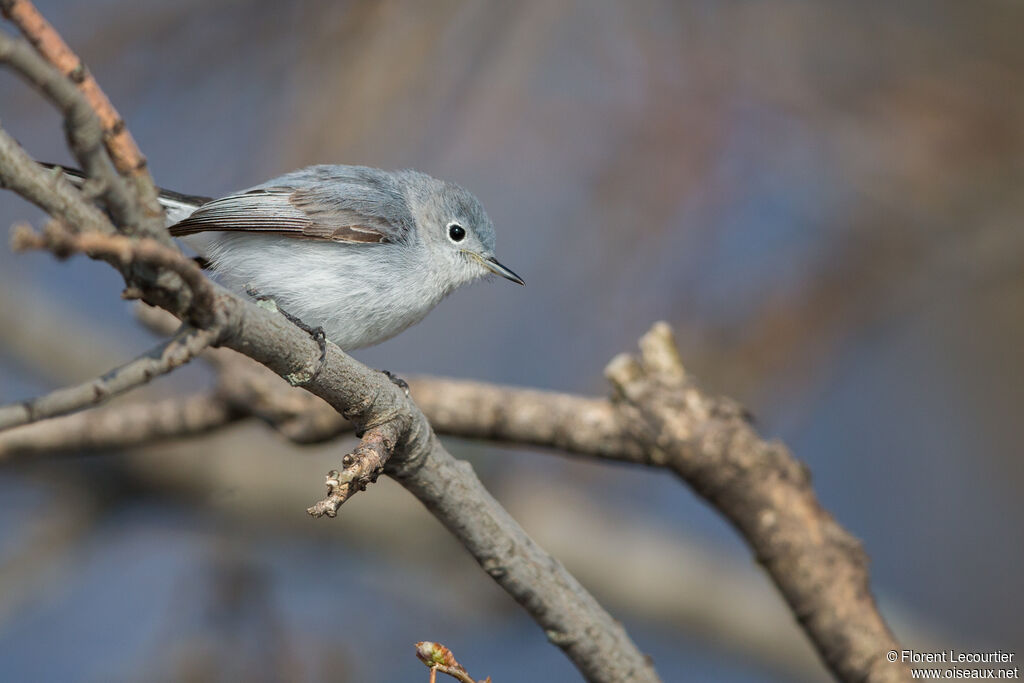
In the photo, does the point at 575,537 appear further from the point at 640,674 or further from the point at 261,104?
the point at 261,104

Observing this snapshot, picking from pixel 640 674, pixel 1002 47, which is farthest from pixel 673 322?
Answer: pixel 640 674

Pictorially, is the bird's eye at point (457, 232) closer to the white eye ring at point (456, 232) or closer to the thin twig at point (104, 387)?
the white eye ring at point (456, 232)

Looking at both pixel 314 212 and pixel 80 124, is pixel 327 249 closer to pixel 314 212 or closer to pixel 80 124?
pixel 314 212

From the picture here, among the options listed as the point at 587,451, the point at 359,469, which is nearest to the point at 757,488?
the point at 587,451

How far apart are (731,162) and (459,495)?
103 inches

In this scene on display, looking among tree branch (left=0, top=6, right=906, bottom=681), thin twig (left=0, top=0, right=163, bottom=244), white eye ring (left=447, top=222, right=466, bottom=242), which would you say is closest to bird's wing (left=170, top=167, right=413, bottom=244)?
white eye ring (left=447, top=222, right=466, bottom=242)

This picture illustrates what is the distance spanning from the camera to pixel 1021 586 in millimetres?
4980

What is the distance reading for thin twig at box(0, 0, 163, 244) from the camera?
42.9 inches

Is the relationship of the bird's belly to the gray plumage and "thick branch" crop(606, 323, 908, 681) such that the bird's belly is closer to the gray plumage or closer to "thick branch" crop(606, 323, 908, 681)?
the gray plumage

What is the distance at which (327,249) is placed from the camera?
7.34ft

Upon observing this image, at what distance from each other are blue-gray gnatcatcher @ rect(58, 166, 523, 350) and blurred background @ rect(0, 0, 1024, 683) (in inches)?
40.0

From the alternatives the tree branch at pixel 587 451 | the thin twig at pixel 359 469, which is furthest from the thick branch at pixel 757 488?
the thin twig at pixel 359 469

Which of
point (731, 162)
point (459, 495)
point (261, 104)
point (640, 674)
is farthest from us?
point (731, 162)

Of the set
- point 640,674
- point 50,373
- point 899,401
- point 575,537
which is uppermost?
point 899,401
